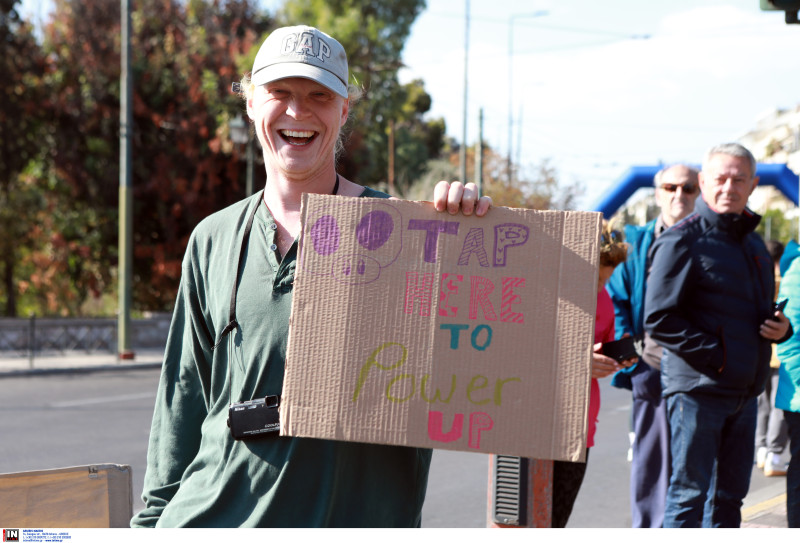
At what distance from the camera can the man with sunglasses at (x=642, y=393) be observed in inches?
195

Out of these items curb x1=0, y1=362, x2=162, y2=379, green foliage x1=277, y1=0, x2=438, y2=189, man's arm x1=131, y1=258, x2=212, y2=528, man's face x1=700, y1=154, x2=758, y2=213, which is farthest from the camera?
green foliage x1=277, y1=0, x2=438, y2=189

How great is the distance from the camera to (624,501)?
660 centimetres

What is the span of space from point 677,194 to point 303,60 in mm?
3784

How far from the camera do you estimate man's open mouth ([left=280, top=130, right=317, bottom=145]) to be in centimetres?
211

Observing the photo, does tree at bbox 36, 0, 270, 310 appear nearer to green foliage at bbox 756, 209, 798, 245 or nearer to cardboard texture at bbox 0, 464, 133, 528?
cardboard texture at bbox 0, 464, 133, 528

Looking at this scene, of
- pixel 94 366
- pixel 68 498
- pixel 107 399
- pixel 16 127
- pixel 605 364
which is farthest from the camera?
pixel 16 127

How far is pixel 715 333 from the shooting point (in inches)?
163

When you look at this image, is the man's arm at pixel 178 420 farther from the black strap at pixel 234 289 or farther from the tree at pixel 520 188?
the tree at pixel 520 188

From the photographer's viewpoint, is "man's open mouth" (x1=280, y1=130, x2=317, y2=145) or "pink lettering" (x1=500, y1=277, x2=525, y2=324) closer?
"pink lettering" (x1=500, y1=277, x2=525, y2=324)

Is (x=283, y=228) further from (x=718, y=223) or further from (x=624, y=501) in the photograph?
(x=624, y=501)

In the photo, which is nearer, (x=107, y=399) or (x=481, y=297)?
(x=481, y=297)

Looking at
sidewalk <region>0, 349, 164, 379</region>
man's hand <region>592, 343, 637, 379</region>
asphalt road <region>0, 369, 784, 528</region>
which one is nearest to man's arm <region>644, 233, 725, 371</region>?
man's hand <region>592, 343, 637, 379</region>

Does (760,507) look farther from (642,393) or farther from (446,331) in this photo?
(446,331)

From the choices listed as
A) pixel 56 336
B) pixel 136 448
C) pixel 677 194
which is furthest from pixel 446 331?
pixel 56 336
